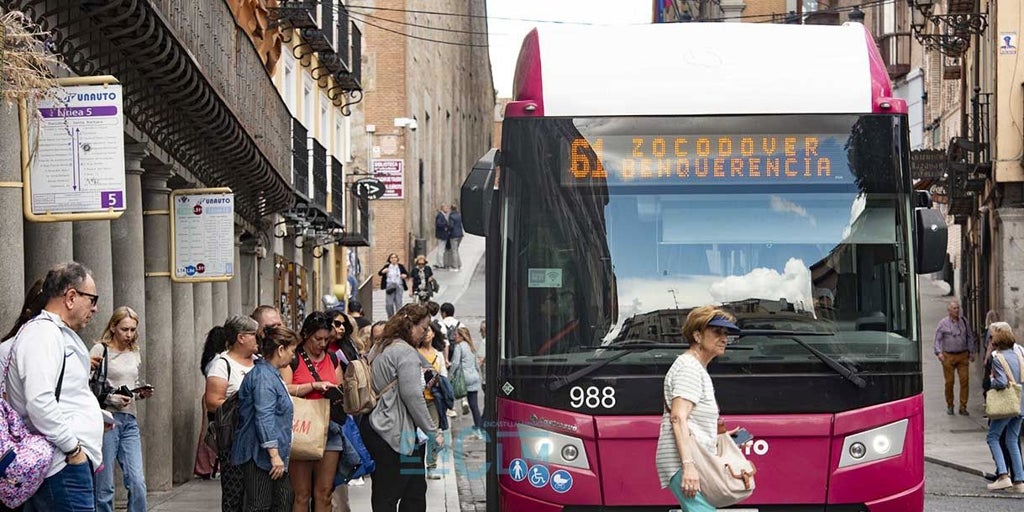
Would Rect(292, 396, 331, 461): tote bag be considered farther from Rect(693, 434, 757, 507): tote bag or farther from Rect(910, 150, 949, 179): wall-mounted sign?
Rect(910, 150, 949, 179): wall-mounted sign

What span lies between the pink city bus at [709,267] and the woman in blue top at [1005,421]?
269 inches

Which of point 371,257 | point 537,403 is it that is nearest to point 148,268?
point 537,403

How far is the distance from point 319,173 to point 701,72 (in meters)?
20.3

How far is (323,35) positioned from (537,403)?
71.3ft

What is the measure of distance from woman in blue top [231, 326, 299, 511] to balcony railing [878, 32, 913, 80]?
4414 cm

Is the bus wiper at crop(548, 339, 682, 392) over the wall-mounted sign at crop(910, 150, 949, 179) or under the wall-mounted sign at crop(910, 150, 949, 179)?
under

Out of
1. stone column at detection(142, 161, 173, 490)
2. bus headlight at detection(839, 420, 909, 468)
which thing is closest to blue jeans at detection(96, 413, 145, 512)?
bus headlight at detection(839, 420, 909, 468)

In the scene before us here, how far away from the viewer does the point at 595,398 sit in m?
9.17

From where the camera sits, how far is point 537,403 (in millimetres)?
9289

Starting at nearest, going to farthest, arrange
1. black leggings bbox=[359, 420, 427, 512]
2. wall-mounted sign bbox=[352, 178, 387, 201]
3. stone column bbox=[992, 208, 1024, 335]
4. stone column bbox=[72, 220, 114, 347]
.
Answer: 1. black leggings bbox=[359, 420, 427, 512]
2. stone column bbox=[72, 220, 114, 347]
3. stone column bbox=[992, 208, 1024, 335]
4. wall-mounted sign bbox=[352, 178, 387, 201]

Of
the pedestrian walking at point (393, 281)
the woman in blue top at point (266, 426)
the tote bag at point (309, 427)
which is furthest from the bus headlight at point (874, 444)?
the pedestrian walking at point (393, 281)

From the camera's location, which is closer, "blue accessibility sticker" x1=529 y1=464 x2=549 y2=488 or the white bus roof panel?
"blue accessibility sticker" x1=529 y1=464 x2=549 y2=488

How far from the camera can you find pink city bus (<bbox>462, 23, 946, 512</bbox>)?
9.20m

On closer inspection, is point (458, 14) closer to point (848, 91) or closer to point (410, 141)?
point (410, 141)
